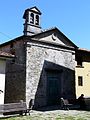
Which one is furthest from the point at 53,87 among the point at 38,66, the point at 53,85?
the point at 38,66

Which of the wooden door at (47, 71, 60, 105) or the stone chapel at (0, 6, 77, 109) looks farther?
the wooden door at (47, 71, 60, 105)

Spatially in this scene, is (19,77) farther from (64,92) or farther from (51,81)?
(64,92)

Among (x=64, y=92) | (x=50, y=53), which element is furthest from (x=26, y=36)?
(x=64, y=92)

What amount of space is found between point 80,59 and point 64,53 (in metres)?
2.28

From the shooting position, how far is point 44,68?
18672 millimetres

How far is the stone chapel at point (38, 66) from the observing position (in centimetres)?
1767

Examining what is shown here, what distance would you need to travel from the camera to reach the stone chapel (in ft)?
58.0

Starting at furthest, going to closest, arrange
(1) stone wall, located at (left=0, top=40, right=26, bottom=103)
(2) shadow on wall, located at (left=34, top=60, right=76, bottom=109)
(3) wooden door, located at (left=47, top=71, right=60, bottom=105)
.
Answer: (3) wooden door, located at (left=47, top=71, right=60, bottom=105), (2) shadow on wall, located at (left=34, top=60, right=76, bottom=109), (1) stone wall, located at (left=0, top=40, right=26, bottom=103)

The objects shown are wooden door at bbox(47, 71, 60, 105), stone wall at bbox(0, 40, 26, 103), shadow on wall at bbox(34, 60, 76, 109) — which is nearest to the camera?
stone wall at bbox(0, 40, 26, 103)

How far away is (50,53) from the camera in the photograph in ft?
63.8

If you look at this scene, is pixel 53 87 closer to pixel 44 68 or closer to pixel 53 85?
pixel 53 85

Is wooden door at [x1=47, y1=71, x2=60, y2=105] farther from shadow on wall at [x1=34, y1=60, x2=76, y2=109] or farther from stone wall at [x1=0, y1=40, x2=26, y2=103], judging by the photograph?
stone wall at [x1=0, y1=40, x2=26, y2=103]

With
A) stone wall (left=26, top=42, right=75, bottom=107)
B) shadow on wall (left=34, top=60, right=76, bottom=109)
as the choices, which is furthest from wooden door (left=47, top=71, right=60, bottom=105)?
stone wall (left=26, top=42, right=75, bottom=107)

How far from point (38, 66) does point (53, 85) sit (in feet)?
7.48
